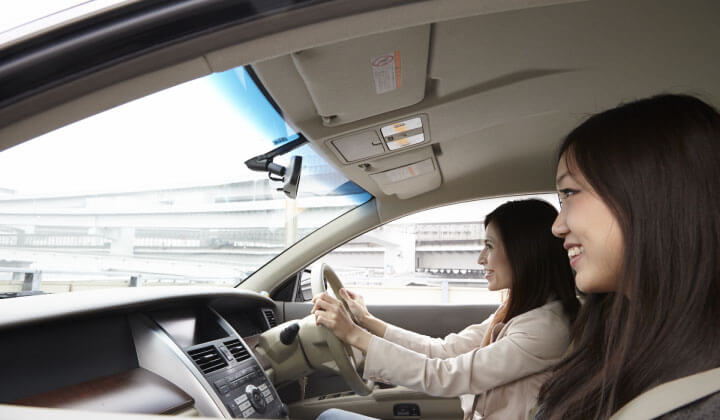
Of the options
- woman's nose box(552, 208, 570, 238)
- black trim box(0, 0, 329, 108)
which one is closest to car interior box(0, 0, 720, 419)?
black trim box(0, 0, 329, 108)

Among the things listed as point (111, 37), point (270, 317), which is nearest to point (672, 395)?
point (111, 37)

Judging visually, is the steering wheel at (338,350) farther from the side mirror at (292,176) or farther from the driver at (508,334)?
the side mirror at (292,176)

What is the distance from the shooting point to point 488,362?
1409 mm

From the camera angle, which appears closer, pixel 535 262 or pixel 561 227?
pixel 561 227

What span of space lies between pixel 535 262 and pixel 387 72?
799 mm

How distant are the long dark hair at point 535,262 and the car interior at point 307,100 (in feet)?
1.30

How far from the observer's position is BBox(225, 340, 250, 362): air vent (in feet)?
5.32

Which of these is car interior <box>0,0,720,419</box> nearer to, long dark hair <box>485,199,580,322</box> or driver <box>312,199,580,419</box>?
driver <box>312,199,580,419</box>

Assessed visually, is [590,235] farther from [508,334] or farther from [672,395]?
[508,334]

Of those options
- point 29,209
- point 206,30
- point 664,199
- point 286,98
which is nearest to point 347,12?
point 206,30

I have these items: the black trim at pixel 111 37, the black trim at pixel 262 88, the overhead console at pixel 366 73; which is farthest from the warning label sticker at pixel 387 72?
the black trim at pixel 111 37

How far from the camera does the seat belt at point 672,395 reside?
23.7 inches

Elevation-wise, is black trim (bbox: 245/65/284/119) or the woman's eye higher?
black trim (bbox: 245/65/284/119)

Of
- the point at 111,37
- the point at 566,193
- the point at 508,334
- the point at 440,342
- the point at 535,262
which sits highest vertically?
the point at 111,37
